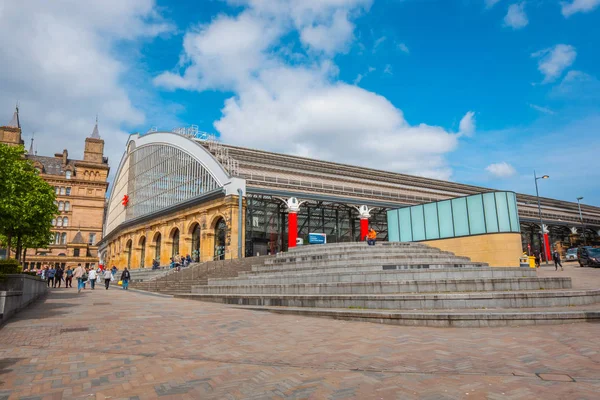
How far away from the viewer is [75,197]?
8538 cm

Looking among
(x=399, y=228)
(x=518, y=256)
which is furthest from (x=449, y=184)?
(x=518, y=256)

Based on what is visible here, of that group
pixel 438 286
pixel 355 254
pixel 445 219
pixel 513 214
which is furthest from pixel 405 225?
pixel 438 286

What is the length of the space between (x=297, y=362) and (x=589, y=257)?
30.1 m

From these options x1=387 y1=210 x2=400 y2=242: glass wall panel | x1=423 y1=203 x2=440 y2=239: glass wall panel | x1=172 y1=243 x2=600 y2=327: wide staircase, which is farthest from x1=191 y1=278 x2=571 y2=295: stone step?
x1=387 y1=210 x2=400 y2=242: glass wall panel

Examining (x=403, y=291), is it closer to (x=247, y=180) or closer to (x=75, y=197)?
(x=247, y=180)

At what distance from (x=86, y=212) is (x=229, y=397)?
93862 millimetres

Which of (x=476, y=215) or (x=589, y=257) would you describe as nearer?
(x=476, y=215)

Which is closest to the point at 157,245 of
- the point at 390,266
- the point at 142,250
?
the point at 142,250

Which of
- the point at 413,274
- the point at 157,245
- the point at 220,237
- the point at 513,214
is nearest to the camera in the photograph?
the point at 413,274

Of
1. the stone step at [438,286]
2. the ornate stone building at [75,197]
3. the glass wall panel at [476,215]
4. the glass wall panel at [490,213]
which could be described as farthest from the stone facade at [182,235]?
the ornate stone building at [75,197]

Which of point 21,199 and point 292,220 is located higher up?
point 21,199

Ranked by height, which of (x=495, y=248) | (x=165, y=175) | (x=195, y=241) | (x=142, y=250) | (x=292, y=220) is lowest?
(x=495, y=248)

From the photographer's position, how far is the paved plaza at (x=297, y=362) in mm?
4844

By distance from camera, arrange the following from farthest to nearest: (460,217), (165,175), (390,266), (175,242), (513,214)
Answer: (165,175) → (175,242) → (460,217) → (513,214) → (390,266)
